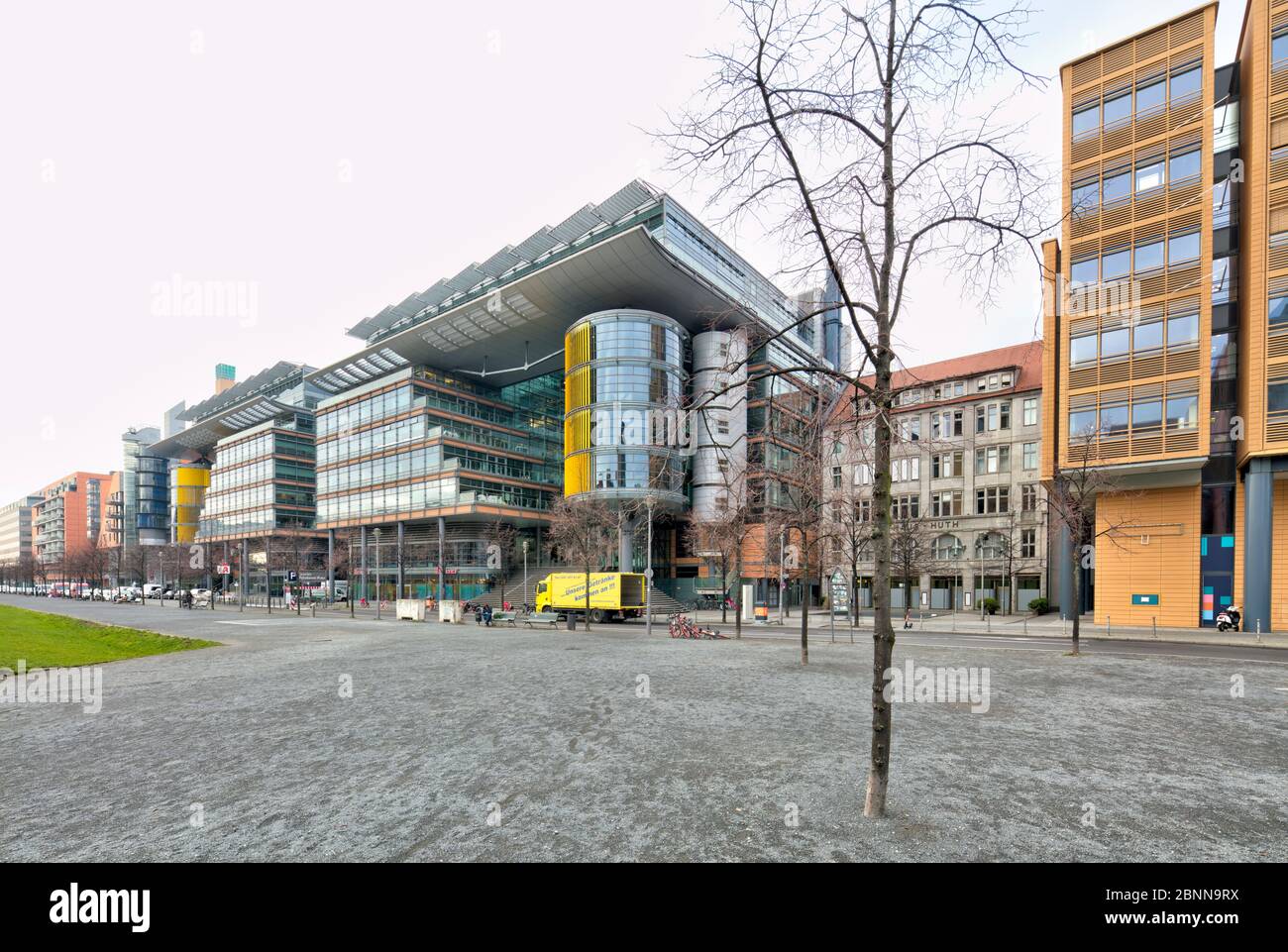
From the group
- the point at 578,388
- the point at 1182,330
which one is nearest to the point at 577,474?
the point at 578,388

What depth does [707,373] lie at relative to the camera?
6.37 metres

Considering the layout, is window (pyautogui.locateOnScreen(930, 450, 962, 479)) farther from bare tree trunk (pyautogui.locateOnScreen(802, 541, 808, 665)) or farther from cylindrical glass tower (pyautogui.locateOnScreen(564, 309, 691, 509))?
bare tree trunk (pyautogui.locateOnScreen(802, 541, 808, 665))

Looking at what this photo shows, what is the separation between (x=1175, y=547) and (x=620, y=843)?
140ft

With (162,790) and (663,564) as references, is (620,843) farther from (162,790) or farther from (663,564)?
(663,564)

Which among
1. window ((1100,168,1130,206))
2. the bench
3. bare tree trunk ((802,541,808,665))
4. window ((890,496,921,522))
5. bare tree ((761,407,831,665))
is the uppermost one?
window ((1100,168,1130,206))

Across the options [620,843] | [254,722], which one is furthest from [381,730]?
[620,843]

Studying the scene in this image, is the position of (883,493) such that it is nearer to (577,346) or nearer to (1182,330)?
(1182,330)

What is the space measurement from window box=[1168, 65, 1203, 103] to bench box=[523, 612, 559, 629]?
155ft

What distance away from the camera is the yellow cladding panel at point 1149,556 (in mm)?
33969

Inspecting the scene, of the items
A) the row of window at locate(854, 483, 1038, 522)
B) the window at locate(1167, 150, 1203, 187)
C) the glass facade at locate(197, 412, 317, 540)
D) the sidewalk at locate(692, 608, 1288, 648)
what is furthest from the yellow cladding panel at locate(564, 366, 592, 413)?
the glass facade at locate(197, 412, 317, 540)

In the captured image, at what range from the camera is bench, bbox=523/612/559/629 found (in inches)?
1494

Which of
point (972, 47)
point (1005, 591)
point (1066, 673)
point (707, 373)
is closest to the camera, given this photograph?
point (972, 47)

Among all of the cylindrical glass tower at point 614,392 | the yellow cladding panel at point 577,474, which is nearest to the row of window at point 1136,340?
the cylindrical glass tower at point 614,392

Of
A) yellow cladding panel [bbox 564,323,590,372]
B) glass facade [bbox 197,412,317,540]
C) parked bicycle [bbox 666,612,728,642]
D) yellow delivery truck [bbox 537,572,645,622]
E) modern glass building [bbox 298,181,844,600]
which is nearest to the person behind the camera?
parked bicycle [bbox 666,612,728,642]
